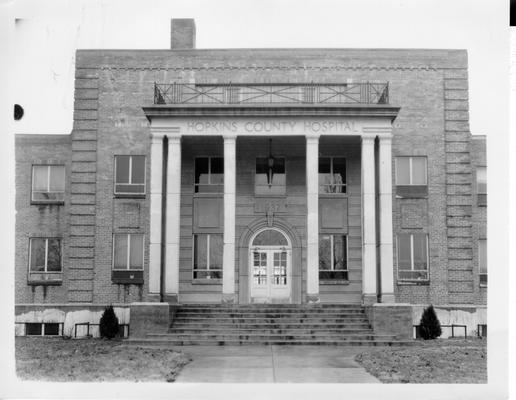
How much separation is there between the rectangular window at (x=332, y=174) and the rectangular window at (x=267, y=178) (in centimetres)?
148

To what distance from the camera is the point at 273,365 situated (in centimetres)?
2030

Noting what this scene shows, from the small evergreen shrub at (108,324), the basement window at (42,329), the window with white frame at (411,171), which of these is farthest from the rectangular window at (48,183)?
the window with white frame at (411,171)

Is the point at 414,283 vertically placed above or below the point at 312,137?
below

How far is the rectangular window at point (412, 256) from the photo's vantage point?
1199 inches

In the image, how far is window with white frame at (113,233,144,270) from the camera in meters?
30.7

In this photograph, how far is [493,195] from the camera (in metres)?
16.8

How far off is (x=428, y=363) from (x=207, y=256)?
496 inches

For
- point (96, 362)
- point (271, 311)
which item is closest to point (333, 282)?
point (271, 311)

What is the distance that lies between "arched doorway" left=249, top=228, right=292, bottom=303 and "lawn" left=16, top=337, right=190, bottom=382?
7060mm

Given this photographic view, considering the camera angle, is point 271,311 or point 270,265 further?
point 270,265

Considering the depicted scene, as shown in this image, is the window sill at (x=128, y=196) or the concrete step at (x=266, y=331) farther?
the window sill at (x=128, y=196)

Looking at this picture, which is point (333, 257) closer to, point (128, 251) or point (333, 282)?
point (333, 282)

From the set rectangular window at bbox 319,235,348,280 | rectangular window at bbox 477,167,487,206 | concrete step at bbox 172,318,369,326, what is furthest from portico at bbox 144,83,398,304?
rectangular window at bbox 477,167,487,206

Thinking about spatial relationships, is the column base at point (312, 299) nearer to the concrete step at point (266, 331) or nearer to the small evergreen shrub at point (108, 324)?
the concrete step at point (266, 331)
